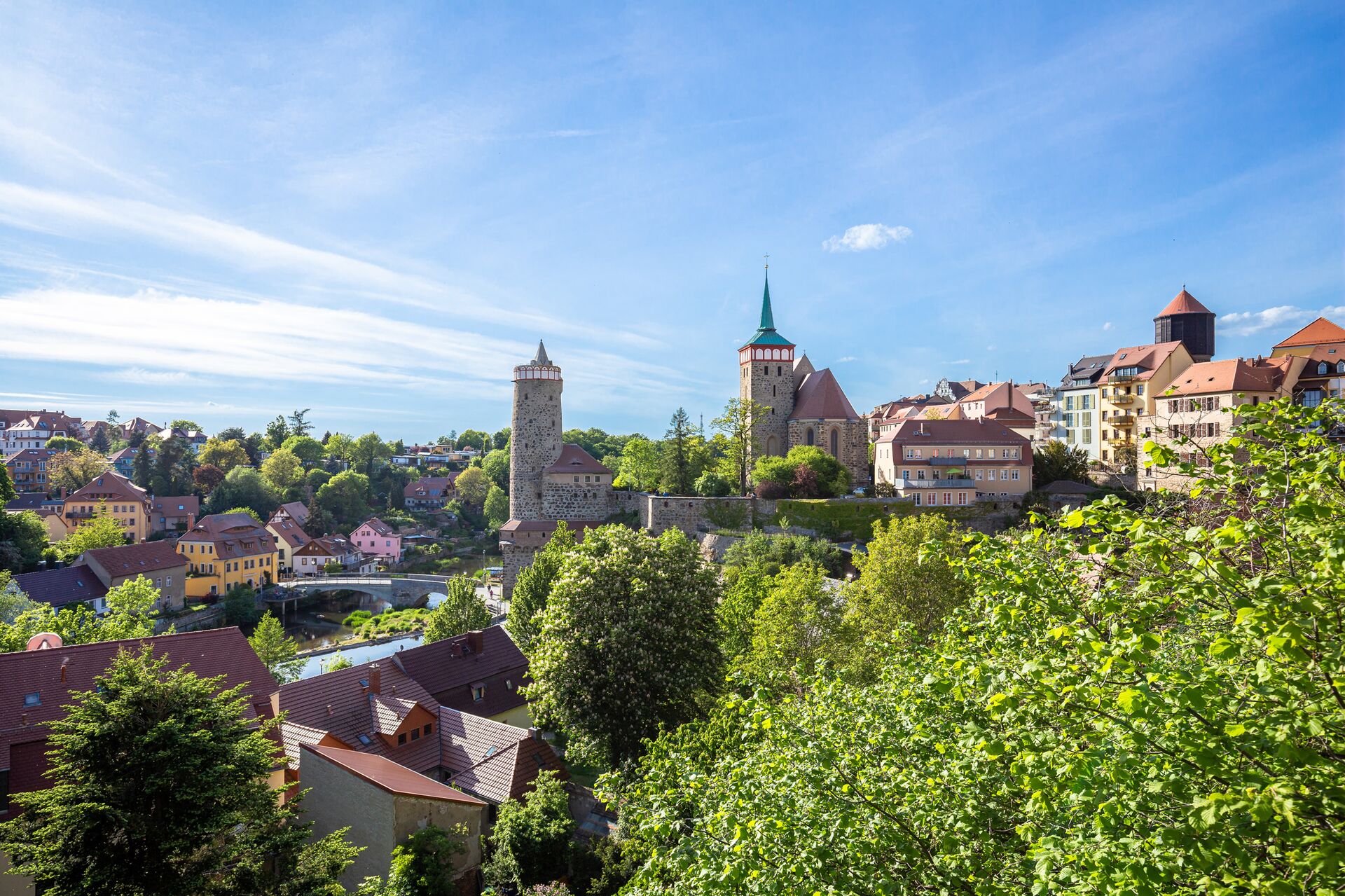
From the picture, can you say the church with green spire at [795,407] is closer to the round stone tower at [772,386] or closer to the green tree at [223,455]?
the round stone tower at [772,386]

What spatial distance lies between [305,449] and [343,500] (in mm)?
17246

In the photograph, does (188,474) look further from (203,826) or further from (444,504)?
(203,826)

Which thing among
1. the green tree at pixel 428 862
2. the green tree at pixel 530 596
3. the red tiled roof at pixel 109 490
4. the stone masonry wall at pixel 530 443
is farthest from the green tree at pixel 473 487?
the green tree at pixel 428 862

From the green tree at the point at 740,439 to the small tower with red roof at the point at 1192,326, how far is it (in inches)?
1187

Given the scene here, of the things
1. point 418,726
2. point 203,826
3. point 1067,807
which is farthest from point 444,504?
point 1067,807

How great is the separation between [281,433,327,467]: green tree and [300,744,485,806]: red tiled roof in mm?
82229

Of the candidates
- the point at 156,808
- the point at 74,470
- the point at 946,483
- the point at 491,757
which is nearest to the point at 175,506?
the point at 74,470

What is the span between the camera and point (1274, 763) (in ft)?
13.3

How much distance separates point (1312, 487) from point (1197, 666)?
144 cm

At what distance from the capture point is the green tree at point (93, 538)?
47.8 metres

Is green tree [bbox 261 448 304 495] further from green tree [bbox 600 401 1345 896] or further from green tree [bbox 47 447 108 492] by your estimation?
green tree [bbox 600 401 1345 896]

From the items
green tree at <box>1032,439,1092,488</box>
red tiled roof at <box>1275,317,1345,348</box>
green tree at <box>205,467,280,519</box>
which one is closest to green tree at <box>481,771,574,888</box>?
green tree at <box>1032,439,1092,488</box>

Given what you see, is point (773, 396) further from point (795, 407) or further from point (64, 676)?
point (64, 676)

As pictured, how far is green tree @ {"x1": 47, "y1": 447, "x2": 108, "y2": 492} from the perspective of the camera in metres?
68.5
